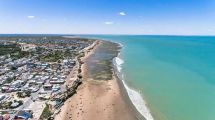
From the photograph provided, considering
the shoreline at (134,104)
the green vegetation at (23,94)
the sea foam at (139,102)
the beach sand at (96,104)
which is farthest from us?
the green vegetation at (23,94)

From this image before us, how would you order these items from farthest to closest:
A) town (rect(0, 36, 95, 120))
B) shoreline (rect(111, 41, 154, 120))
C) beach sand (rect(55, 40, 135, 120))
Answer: town (rect(0, 36, 95, 120)), shoreline (rect(111, 41, 154, 120)), beach sand (rect(55, 40, 135, 120))

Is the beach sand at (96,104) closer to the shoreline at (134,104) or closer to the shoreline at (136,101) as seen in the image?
the shoreline at (134,104)

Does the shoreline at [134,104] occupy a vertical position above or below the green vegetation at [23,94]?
below

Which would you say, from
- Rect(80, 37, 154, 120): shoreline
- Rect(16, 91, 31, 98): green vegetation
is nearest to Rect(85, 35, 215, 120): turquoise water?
Rect(80, 37, 154, 120): shoreline

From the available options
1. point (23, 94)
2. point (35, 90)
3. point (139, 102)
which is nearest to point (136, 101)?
point (139, 102)

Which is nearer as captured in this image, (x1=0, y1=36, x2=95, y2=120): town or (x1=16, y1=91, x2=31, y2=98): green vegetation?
(x1=0, y1=36, x2=95, y2=120): town

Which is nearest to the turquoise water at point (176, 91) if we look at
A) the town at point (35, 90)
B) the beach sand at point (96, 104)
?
the beach sand at point (96, 104)

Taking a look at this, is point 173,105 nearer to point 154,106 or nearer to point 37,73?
point 154,106

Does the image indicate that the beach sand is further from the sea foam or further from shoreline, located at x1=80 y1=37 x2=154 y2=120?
the sea foam
